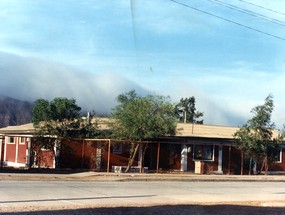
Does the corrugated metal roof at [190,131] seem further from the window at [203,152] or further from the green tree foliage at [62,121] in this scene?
the green tree foliage at [62,121]

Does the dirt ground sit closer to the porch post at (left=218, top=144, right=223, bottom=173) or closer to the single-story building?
the single-story building

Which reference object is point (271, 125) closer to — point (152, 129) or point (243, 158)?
point (243, 158)

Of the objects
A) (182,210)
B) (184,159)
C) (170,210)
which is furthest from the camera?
(184,159)

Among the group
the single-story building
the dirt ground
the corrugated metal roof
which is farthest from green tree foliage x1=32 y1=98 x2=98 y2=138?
the dirt ground

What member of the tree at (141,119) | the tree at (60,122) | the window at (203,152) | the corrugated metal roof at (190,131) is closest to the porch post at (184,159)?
the window at (203,152)

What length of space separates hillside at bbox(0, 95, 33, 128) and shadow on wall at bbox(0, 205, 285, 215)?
9216cm

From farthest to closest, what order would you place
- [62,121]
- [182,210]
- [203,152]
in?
[203,152]
[62,121]
[182,210]

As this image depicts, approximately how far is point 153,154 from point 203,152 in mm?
4175

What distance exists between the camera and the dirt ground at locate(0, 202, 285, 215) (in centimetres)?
1188

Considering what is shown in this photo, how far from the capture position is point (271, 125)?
114 feet

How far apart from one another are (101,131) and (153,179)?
308 inches

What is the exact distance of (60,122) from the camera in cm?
3325

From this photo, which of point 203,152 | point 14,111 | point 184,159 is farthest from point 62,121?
point 14,111

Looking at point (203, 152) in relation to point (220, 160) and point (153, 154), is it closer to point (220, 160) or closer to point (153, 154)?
point (220, 160)
